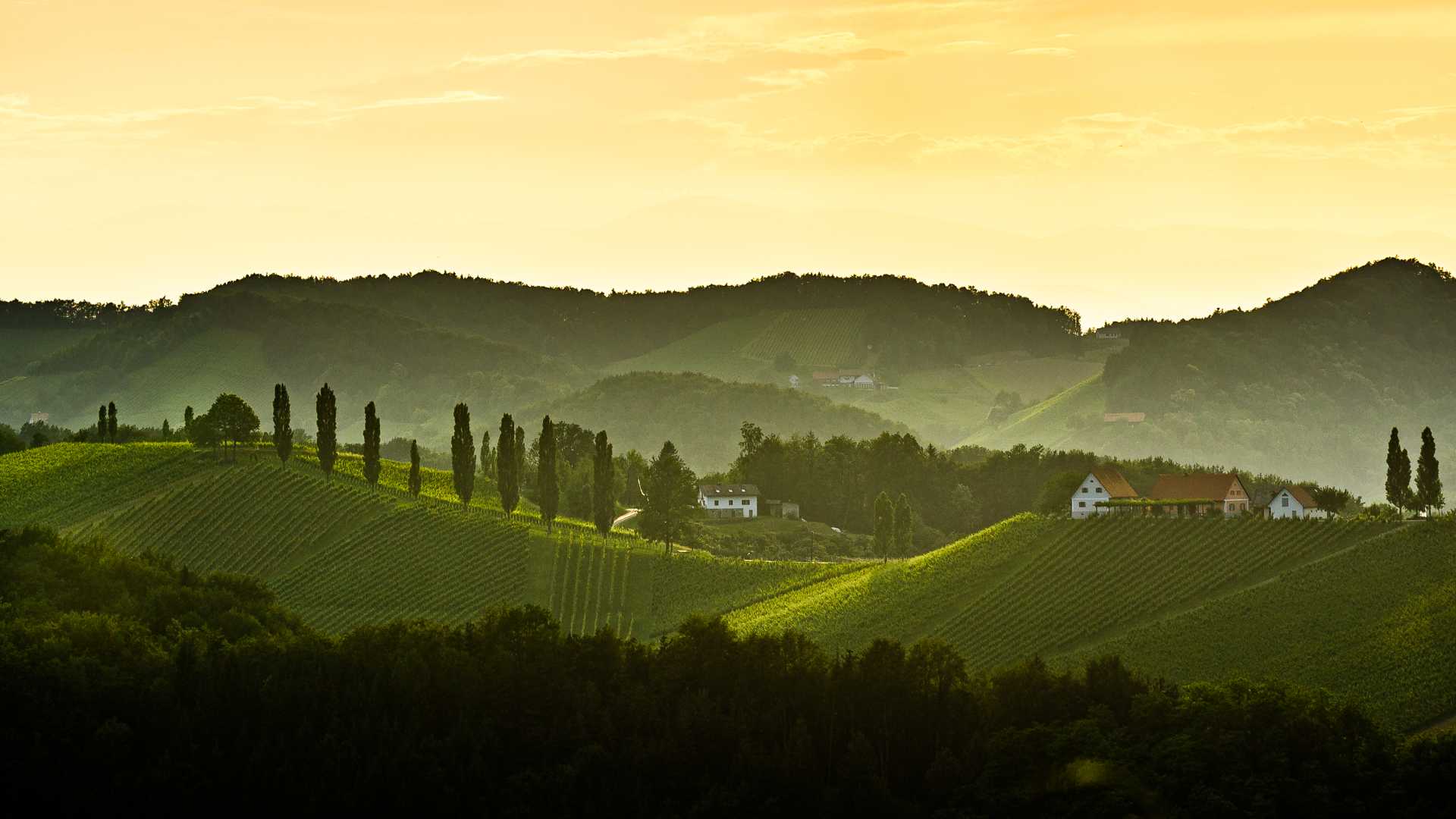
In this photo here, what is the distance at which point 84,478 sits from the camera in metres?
138

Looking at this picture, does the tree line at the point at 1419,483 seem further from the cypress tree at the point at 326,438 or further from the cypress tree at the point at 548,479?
the cypress tree at the point at 326,438

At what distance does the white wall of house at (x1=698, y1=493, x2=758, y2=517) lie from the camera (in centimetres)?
→ 17675

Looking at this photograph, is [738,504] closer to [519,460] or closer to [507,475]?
[519,460]

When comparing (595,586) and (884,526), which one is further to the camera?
(884,526)

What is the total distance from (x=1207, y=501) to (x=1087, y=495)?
14335mm

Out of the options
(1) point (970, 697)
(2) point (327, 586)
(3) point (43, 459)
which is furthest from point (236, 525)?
(1) point (970, 697)

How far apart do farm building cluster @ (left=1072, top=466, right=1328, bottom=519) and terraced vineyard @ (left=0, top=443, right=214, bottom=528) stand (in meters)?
68.9

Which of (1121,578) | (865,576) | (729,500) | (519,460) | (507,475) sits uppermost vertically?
(519,460)

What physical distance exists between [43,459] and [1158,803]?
353 feet

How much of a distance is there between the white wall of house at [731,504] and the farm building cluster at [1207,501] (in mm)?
50529

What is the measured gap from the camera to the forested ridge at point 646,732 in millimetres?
69000

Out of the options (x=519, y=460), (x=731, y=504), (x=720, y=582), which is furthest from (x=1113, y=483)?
(x=731, y=504)

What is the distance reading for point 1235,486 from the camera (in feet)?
413

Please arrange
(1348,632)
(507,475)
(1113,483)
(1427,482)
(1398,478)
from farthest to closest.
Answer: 1. (1113,483)
2. (507,475)
3. (1398,478)
4. (1427,482)
5. (1348,632)
